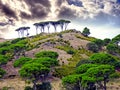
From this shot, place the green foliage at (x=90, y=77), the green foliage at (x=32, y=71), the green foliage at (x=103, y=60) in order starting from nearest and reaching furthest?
the green foliage at (x=90, y=77), the green foliage at (x=32, y=71), the green foliage at (x=103, y=60)

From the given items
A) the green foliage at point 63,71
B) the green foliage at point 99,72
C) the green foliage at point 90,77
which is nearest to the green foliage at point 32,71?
the green foliage at point 90,77

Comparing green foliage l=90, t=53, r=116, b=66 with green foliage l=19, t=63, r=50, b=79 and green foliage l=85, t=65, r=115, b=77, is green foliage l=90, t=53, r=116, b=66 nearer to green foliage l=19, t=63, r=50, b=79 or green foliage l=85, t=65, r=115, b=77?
green foliage l=85, t=65, r=115, b=77

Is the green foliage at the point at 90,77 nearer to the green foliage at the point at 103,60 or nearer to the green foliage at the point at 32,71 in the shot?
the green foliage at the point at 32,71

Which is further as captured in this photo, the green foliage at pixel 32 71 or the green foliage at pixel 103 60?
the green foliage at pixel 103 60

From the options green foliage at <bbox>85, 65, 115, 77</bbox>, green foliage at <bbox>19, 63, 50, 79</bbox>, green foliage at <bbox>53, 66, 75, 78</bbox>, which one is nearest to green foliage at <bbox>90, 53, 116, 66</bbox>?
green foliage at <bbox>53, 66, 75, 78</bbox>

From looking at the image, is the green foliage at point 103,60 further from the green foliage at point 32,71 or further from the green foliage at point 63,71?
the green foliage at point 32,71

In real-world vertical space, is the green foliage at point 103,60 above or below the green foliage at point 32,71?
above

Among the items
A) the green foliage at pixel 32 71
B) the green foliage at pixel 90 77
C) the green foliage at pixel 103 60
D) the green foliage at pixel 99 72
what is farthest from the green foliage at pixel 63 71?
the green foliage at pixel 99 72

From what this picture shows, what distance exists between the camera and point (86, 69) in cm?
14488

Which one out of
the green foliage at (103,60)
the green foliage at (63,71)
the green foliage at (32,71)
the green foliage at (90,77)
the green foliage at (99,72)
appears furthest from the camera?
the green foliage at (103,60)

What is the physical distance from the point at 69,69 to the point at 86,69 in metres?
28.7

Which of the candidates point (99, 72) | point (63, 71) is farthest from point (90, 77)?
point (63, 71)

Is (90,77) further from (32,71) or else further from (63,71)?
(63,71)

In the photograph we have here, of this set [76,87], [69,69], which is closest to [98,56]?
[69,69]
